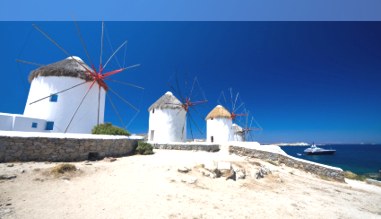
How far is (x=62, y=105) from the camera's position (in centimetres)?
1559

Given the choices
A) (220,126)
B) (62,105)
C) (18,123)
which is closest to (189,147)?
(62,105)

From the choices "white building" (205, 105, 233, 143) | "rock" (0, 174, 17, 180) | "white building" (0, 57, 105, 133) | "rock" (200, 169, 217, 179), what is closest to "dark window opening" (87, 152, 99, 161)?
"rock" (0, 174, 17, 180)

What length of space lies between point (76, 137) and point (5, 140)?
2.61 metres

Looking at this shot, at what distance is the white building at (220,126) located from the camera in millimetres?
32219

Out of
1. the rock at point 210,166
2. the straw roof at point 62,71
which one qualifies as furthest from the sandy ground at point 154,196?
the straw roof at point 62,71

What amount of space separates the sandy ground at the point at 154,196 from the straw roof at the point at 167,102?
51.5ft

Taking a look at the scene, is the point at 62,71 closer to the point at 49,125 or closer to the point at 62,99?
the point at 62,99

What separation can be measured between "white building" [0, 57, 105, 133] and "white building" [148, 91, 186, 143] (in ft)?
30.5

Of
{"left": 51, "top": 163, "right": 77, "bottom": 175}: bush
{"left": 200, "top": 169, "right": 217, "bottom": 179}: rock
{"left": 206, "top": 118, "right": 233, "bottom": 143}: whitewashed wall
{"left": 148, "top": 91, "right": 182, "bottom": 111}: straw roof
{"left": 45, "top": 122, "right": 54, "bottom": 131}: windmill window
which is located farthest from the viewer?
{"left": 206, "top": 118, "right": 233, "bottom": 143}: whitewashed wall

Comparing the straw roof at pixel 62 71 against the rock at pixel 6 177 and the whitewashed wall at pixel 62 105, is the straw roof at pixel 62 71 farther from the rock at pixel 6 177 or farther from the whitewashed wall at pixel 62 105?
the rock at pixel 6 177

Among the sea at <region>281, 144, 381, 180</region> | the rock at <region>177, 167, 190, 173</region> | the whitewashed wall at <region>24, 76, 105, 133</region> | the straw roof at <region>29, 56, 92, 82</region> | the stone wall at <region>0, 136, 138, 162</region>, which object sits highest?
the straw roof at <region>29, 56, 92, 82</region>

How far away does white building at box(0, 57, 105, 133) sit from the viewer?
1531 cm

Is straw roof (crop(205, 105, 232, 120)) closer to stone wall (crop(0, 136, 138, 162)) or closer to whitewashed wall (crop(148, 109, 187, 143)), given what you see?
whitewashed wall (crop(148, 109, 187, 143))

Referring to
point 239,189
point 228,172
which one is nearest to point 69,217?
point 239,189
